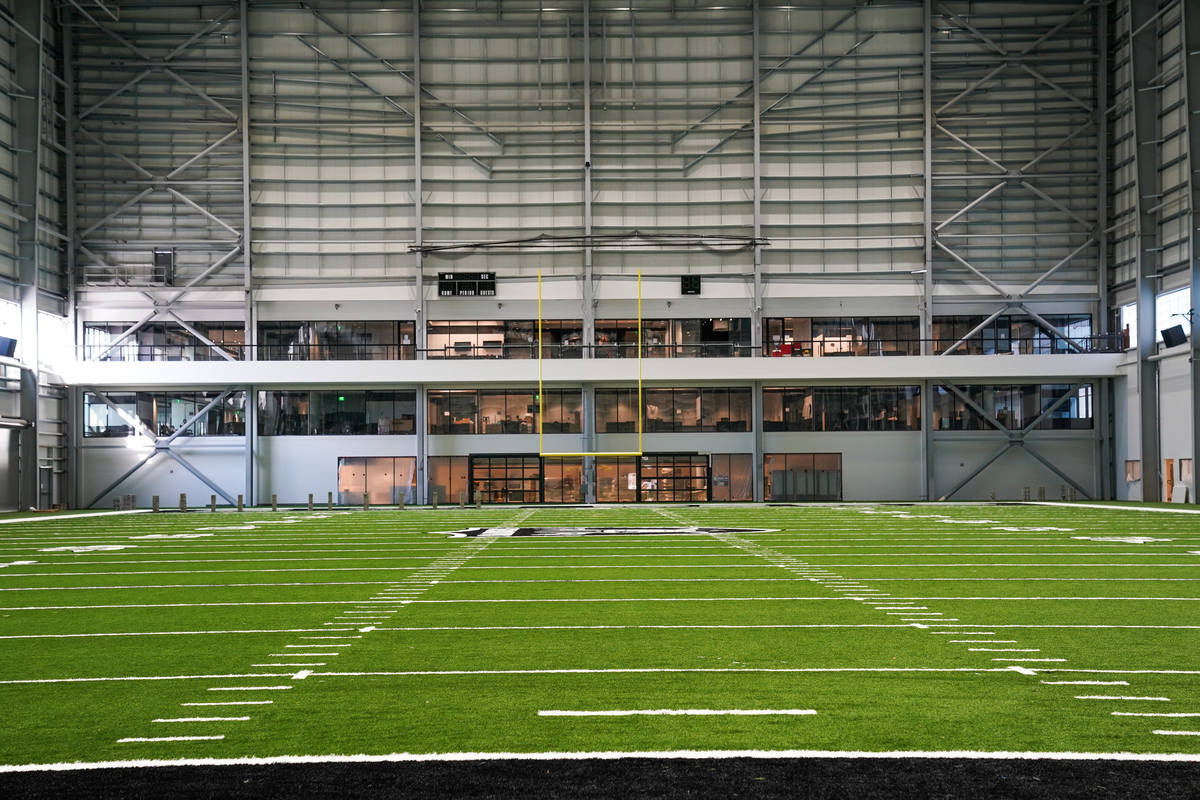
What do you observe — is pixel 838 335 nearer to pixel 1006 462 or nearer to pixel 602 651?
pixel 1006 462

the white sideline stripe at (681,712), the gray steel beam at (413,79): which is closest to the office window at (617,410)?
the gray steel beam at (413,79)

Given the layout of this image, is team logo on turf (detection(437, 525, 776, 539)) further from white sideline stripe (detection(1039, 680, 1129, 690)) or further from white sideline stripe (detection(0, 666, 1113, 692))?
white sideline stripe (detection(1039, 680, 1129, 690))

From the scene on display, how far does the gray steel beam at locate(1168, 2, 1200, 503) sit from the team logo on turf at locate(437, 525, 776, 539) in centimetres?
2103

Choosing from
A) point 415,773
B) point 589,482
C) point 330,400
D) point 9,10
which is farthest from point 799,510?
point 9,10

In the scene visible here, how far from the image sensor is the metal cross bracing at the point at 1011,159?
1795 inches

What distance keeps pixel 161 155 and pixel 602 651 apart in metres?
43.1

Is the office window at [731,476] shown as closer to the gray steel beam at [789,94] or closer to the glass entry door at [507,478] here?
the glass entry door at [507,478]

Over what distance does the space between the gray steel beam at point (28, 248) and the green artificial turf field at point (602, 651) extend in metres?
25.4

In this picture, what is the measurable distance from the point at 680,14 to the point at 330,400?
2181cm

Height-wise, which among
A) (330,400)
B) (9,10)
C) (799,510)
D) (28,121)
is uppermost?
(9,10)

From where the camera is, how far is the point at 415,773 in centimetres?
525

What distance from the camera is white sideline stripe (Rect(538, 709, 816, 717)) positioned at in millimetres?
6406

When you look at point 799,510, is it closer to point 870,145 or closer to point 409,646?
point 870,145

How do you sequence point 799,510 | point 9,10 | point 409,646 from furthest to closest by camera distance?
point 9,10
point 799,510
point 409,646
